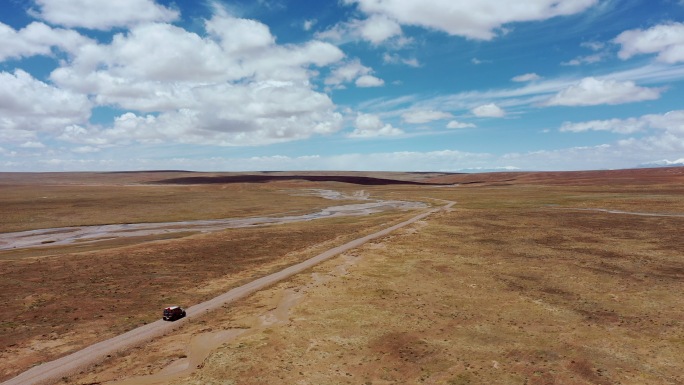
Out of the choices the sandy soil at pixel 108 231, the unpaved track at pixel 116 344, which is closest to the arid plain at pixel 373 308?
the unpaved track at pixel 116 344

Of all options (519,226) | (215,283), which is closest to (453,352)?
(215,283)

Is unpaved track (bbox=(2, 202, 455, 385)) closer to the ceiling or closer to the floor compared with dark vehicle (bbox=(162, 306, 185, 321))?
closer to the floor

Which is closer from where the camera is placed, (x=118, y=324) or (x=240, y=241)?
(x=118, y=324)

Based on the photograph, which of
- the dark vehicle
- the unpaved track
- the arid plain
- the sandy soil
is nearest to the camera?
the unpaved track

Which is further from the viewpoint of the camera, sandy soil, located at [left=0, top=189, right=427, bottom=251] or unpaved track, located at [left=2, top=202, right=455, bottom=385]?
sandy soil, located at [left=0, top=189, right=427, bottom=251]

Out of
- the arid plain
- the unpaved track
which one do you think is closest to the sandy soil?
the arid plain

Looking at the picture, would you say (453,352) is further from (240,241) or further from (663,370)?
(240,241)

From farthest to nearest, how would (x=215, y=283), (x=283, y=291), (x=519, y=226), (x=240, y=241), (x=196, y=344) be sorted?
(x=519, y=226) → (x=240, y=241) → (x=215, y=283) → (x=283, y=291) → (x=196, y=344)

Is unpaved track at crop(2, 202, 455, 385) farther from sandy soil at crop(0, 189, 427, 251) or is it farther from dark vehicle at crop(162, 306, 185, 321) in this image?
sandy soil at crop(0, 189, 427, 251)

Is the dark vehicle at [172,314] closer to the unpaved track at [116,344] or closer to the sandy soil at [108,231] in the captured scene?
the unpaved track at [116,344]
